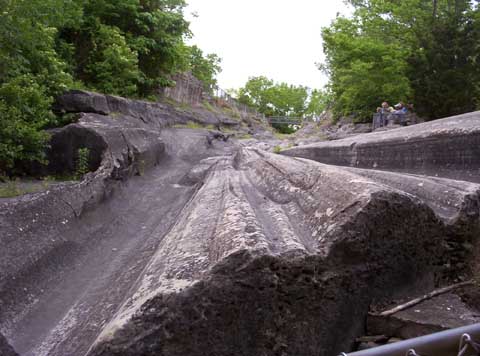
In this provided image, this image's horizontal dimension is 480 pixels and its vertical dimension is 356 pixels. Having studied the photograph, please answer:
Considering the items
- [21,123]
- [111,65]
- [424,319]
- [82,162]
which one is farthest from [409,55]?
[424,319]

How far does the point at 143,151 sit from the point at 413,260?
4786 millimetres

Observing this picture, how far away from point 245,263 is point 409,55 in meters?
13.0

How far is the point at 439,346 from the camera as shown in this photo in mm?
1033

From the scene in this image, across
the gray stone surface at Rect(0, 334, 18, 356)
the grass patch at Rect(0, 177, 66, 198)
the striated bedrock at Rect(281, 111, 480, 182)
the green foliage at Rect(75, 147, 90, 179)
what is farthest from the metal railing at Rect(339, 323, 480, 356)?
the green foliage at Rect(75, 147, 90, 179)

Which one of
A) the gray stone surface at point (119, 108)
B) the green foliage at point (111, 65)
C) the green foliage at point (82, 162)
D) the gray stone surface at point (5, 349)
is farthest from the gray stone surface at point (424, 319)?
the green foliage at point (111, 65)

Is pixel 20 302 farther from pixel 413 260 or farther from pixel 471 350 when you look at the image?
pixel 471 350

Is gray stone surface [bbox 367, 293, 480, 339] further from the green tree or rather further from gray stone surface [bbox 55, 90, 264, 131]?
gray stone surface [bbox 55, 90, 264, 131]

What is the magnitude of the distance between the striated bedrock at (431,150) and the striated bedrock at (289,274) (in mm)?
1235

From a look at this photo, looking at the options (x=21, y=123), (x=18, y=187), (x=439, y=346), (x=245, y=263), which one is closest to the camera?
(x=439, y=346)

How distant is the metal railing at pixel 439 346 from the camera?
997mm

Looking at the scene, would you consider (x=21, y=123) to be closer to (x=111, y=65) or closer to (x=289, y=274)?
(x=289, y=274)

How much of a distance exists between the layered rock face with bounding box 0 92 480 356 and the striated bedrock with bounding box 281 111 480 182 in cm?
2

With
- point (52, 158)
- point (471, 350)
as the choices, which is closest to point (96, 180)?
point (52, 158)

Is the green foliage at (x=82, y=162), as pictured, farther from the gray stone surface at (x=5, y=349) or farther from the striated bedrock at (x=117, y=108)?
the gray stone surface at (x=5, y=349)
